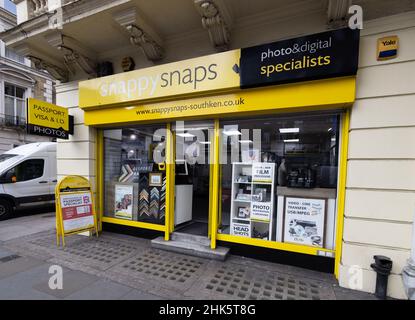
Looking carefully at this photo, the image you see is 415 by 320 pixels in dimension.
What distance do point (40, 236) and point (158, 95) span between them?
436cm

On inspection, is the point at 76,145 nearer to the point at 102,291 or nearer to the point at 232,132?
the point at 102,291

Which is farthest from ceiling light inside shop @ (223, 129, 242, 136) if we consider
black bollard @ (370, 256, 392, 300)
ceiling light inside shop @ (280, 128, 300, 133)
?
black bollard @ (370, 256, 392, 300)

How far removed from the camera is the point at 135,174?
16.3 feet

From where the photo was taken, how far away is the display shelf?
12.3 ft

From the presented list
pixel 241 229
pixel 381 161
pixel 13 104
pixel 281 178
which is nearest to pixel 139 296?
pixel 241 229

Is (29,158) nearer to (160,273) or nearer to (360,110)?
(160,273)

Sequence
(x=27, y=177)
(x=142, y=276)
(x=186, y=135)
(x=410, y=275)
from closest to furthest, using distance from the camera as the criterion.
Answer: (x=410, y=275) < (x=142, y=276) < (x=186, y=135) < (x=27, y=177)

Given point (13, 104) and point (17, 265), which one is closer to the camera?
point (17, 265)

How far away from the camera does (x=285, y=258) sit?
3453mm

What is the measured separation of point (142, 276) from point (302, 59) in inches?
156

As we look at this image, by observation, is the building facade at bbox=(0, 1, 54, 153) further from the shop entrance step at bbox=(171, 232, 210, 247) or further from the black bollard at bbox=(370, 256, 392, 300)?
the black bollard at bbox=(370, 256, 392, 300)

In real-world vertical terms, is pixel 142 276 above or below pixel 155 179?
below

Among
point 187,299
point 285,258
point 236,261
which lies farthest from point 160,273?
point 285,258

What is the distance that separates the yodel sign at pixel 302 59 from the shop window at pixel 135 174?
2204 mm
